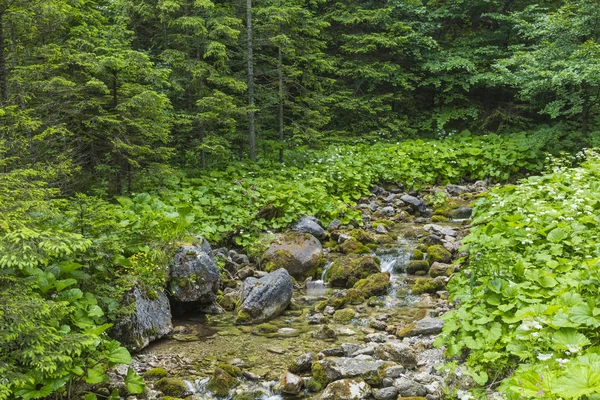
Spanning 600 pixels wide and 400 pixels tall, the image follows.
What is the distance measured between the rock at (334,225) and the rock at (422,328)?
182 inches

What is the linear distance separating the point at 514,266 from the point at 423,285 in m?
3.53

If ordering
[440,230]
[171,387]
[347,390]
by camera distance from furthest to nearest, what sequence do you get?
[440,230] < [171,387] < [347,390]

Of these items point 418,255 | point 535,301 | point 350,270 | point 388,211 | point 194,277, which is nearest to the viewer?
point 535,301

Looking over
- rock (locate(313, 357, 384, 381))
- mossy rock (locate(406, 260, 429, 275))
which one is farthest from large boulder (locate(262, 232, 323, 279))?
rock (locate(313, 357, 384, 381))

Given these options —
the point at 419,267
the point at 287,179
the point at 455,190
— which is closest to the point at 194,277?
the point at 419,267

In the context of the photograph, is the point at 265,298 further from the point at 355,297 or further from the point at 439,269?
the point at 439,269

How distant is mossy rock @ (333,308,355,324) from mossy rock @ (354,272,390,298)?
82cm

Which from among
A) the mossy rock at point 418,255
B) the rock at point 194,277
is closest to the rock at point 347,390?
the rock at point 194,277

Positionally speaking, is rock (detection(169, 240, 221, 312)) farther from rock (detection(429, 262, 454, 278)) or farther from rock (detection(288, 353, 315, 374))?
rock (detection(429, 262, 454, 278))

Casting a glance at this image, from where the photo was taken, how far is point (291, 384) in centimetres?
538

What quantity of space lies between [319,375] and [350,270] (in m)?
3.67

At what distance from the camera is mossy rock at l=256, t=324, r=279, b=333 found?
711 cm

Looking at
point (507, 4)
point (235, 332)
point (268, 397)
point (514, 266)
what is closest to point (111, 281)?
point (235, 332)

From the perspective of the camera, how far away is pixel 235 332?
7.06m
